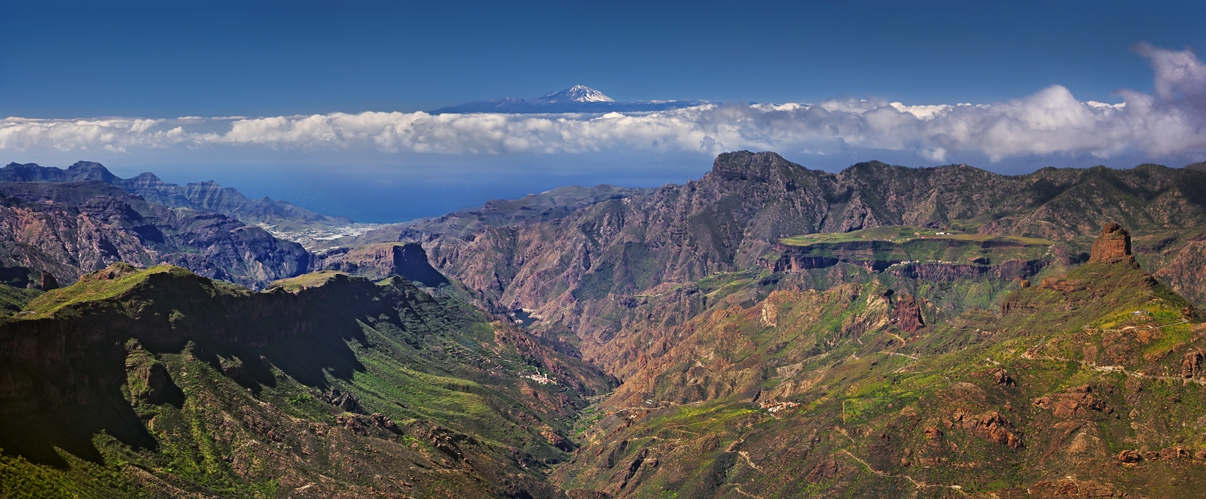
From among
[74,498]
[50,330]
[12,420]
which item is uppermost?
[50,330]

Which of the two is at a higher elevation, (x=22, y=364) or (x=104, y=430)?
(x=22, y=364)

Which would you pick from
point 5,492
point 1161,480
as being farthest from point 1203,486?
point 5,492

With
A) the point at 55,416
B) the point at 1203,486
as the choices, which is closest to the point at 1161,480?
the point at 1203,486

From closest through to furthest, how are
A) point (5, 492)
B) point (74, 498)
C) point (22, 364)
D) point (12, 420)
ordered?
1. point (5, 492)
2. point (74, 498)
3. point (12, 420)
4. point (22, 364)

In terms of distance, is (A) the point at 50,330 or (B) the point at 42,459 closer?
(B) the point at 42,459

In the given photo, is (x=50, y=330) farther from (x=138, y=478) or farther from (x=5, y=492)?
(x=5, y=492)

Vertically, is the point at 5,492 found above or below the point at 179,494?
above

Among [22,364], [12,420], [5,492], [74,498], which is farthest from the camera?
[22,364]

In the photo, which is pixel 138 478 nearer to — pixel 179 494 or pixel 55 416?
pixel 179 494

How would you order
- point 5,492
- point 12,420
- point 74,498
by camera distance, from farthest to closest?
point 12,420 → point 74,498 → point 5,492
